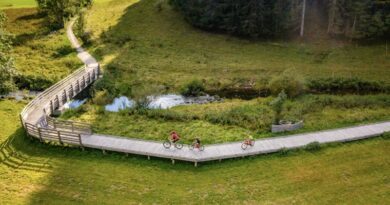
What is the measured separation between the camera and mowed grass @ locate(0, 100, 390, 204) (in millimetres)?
27266

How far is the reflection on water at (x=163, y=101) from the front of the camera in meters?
42.0

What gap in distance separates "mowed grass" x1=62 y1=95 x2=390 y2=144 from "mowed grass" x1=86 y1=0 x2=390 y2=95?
178 inches

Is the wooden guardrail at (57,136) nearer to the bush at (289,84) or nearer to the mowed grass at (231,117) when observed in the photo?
the mowed grass at (231,117)

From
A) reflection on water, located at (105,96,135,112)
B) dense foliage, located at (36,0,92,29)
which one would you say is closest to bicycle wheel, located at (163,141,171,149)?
reflection on water, located at (105,96,135,112)

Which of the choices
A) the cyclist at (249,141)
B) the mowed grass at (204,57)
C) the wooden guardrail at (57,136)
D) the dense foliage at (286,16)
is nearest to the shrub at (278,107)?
the cyclist at (249,141)

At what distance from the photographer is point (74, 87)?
44.1m

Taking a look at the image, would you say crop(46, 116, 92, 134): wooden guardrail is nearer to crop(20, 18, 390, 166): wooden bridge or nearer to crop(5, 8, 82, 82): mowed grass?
crop(20, 18, 390, 166): wooden bridge

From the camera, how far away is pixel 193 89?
151 feet

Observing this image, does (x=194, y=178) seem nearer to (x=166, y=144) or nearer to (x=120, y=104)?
(x=166, y=144)

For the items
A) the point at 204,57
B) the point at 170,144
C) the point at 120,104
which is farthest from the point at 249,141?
the point at 204,57

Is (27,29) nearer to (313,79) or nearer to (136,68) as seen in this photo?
(136,68)

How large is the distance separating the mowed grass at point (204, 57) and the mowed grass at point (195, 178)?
1212 centimetres

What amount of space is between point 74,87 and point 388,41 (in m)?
43.2

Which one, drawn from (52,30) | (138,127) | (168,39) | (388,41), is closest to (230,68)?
(168,39)
